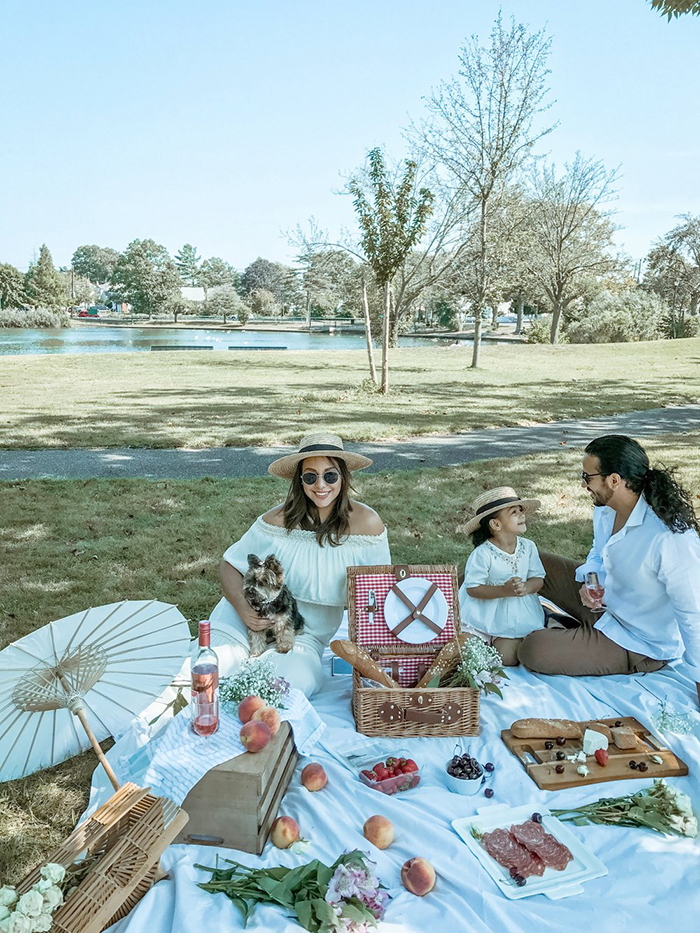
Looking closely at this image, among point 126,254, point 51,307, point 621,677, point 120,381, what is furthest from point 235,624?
point 126,254

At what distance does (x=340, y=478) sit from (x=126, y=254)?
91.8 metres

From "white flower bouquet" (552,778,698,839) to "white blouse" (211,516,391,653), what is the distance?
181 cm

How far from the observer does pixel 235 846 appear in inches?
114

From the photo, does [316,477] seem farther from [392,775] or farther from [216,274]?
[216,274]

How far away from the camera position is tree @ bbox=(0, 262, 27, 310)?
68188 mm

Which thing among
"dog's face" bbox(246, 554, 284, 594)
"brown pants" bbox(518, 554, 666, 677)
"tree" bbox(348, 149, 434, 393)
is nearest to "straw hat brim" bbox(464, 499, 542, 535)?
"brown pants" bbox(518, 554, 666, 677)

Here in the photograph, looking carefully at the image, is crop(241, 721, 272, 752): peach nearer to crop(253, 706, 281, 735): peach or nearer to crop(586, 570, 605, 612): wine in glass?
crop(253, 706, 281, 735): peach

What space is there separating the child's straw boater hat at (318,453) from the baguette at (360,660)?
1.14 m

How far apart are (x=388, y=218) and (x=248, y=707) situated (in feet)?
43.0

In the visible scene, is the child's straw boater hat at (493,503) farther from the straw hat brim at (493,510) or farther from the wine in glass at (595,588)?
the wine in glass at (595,588)

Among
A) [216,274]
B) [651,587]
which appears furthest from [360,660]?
[216,274]

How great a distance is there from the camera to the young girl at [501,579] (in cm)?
460

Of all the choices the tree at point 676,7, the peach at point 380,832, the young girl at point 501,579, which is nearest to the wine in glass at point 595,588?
the young girl at point 501,579

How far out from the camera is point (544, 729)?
3721 millimetres
